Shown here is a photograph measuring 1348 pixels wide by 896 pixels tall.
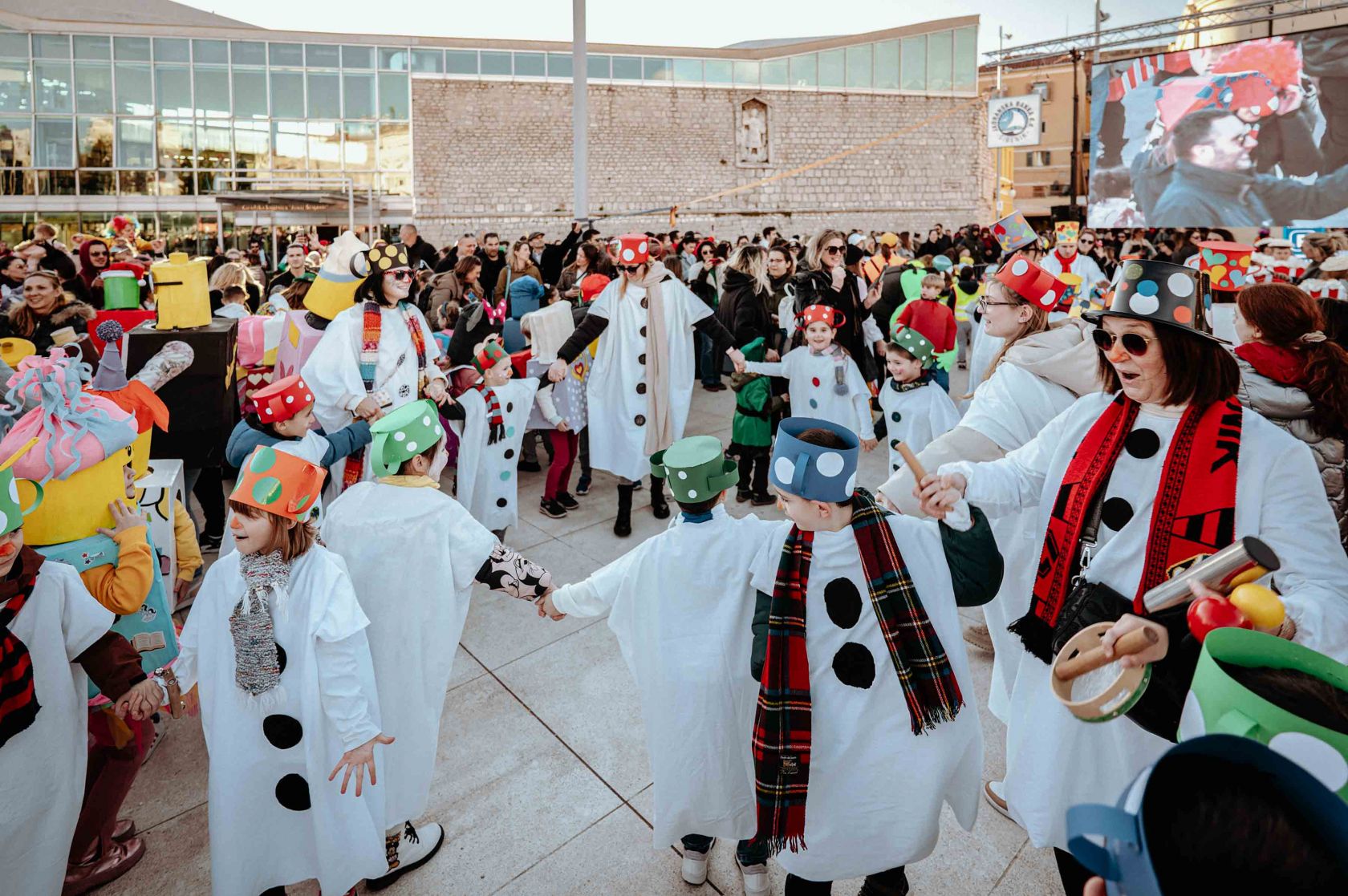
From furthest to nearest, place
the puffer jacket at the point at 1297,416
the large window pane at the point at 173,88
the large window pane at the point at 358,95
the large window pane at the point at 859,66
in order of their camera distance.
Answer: the large window pane at the point at 859,66 → the large window pane at the point at 358,95 → the large window pane at the point at 173,88 → the puffer jacket at the point at 1297,416

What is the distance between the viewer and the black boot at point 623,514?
539 cm

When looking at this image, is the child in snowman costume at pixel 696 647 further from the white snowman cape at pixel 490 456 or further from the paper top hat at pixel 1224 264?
the paper top hat at pixel 1224 264

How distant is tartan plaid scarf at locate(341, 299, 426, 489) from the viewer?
3941mm

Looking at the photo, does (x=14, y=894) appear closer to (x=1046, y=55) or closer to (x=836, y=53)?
(x=836, y=53)

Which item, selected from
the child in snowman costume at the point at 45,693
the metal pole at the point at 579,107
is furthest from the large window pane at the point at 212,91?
the child in snowman costume at the point at 45,693

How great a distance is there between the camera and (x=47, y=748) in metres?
2.15

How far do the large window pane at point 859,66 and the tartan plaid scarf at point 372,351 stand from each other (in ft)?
93.2

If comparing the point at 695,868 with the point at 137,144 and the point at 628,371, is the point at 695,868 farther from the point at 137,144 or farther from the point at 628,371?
the point at 137,144

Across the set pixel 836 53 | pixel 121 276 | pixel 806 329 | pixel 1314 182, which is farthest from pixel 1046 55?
pixel 121 276

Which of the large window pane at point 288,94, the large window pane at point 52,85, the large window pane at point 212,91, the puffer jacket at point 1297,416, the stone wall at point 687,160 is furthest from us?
the stone wall at point 687,160

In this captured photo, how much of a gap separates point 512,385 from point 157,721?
253 centimetres

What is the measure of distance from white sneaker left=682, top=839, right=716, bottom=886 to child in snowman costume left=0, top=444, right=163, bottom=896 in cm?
167

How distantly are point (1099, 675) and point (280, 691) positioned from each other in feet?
6.75

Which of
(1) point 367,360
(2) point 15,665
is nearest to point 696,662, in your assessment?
(2) point 15,665
